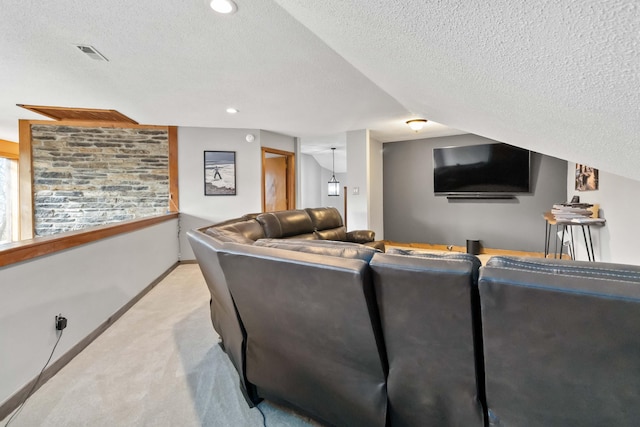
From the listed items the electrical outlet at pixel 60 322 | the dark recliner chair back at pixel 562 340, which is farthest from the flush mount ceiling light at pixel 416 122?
the electrical outlet at pixel 60 322

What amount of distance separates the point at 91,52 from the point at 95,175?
3070 mm

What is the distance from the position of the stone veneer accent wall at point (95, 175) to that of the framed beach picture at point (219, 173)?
634 millimetres

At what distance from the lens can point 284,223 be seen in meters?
A: 3.61

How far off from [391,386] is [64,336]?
2247 mm

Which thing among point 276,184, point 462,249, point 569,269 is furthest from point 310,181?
point 569,269

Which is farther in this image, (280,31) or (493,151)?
(493,151)

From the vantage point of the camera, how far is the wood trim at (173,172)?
4.85 m

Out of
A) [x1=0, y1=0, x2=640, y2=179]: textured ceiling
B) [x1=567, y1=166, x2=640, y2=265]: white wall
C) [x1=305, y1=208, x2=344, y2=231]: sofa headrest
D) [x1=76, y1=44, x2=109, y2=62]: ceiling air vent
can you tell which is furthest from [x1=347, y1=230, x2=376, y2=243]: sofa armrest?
[x1=76, y1=44, x2=109, y2=62]: ceiling air vent

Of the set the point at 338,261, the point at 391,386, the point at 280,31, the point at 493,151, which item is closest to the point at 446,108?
the point at 280,31

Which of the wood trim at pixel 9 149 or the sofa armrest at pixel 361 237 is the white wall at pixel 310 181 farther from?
the wood trim at pixel 9 149

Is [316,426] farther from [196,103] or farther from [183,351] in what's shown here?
[196,103]

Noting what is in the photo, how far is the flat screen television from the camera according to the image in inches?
197

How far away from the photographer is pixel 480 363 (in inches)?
38.1

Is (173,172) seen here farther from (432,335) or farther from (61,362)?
(432,335)
